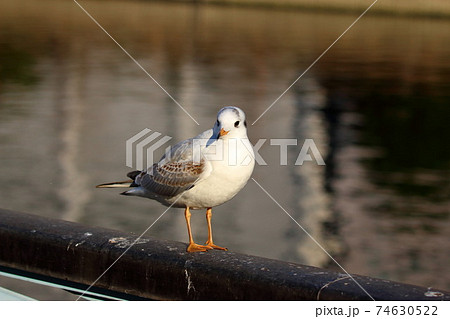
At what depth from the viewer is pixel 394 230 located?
9.45m

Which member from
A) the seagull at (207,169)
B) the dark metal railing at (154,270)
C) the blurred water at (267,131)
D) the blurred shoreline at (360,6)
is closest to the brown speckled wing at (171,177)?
the seagull at (207,169)

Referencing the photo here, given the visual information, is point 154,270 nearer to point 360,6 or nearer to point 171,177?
point 171,177

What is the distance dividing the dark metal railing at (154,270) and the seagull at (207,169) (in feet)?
0.74

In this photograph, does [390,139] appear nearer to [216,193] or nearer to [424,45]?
[216,193]

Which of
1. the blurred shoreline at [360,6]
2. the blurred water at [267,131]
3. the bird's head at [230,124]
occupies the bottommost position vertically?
the blurred water at [267,131]

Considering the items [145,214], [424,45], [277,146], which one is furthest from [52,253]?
[424,45]

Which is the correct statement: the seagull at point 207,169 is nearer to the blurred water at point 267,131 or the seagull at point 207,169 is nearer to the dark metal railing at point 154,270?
the dark metal railing at point 154,270

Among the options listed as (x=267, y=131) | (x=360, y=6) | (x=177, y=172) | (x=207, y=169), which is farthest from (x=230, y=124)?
(x=360, y=6)

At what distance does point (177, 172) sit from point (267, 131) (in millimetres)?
10121

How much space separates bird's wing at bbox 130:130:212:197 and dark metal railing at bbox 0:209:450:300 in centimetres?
53

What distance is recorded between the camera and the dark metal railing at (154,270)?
4336mm

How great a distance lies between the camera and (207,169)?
208 inches

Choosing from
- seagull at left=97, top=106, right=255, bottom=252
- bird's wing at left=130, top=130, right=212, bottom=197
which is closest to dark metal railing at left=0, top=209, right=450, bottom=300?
seagull at left=97, top=106, right=255, bottom=252

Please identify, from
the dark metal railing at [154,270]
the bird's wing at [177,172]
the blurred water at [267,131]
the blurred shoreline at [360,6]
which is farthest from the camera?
the blurred shoreline at [360,6]
